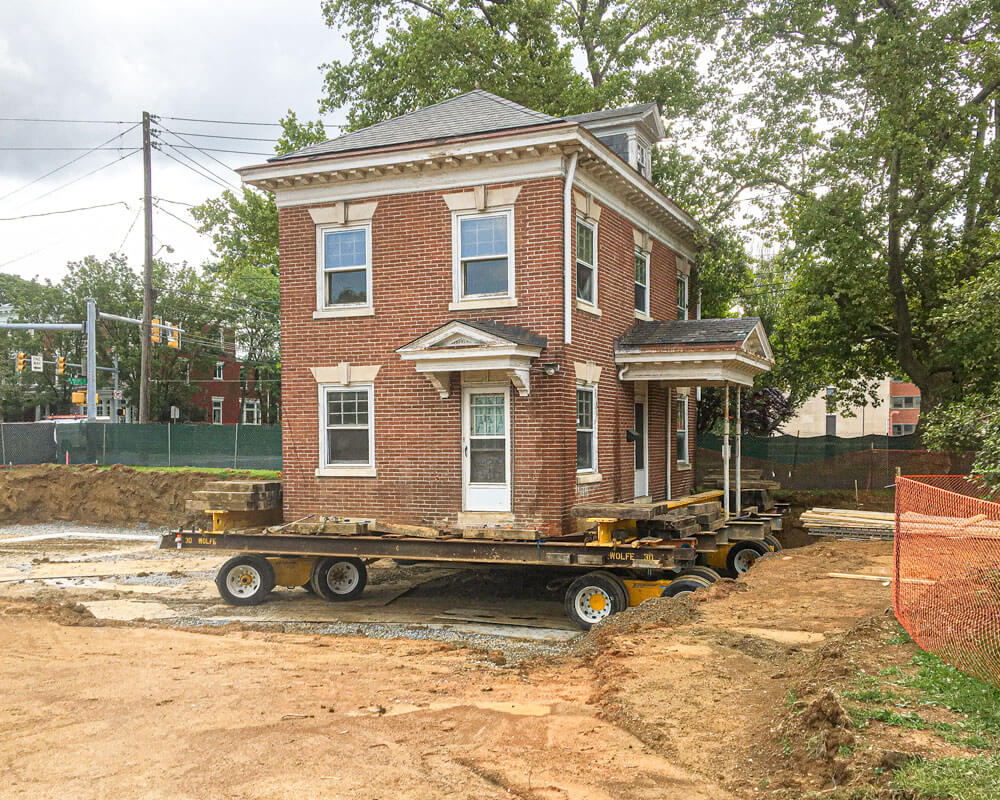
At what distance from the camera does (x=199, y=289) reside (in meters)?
52.3

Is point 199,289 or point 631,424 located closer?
point 631,424

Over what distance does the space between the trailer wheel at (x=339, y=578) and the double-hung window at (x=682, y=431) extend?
8584 millimetres

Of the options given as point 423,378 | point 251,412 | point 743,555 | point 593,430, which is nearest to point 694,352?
point 593,430

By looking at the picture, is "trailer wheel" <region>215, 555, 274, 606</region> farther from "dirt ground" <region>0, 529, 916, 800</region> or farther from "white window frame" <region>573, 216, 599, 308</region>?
"white window frame" <region>573, 216, 599, 308</region>

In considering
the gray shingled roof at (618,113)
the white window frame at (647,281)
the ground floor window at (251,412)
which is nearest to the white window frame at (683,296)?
the white window frame at (647,281)

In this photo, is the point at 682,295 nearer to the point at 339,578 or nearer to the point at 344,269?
the point at 344,269

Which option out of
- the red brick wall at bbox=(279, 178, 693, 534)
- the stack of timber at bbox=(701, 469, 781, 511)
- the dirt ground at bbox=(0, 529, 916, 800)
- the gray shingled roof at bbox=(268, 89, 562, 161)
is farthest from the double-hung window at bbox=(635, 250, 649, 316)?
the dirt ground at bbox=(0, 529, 916, 800)

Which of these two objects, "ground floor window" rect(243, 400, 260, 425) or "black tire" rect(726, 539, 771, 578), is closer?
"black tire" rect(726, 539, 771, 578)

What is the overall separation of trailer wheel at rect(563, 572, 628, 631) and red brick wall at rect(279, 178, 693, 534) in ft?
3.81

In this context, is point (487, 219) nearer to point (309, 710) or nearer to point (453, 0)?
point (309, 710)

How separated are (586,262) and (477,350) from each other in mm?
3131

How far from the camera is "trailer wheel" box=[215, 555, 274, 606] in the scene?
15711mm

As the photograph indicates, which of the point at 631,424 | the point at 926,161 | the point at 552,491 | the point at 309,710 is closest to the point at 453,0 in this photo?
the point at 926,161

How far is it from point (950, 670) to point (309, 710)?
19.1ft
